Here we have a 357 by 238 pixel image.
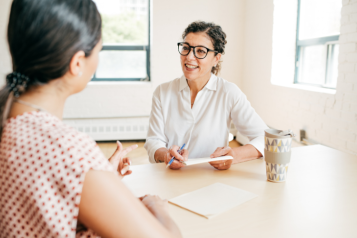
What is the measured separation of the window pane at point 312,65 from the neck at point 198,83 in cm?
179

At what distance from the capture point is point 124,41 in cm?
437

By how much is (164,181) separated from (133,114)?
3.18 m

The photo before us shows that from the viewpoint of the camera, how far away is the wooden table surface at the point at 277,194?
880mm

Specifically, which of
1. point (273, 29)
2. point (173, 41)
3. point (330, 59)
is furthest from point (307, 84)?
point (173, 41)

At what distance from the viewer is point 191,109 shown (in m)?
1.79

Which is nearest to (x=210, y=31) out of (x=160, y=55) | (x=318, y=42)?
(x=318, y=42)

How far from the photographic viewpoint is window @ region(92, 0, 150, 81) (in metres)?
4.27

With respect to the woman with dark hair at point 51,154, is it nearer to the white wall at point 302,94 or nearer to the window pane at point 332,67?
the white wall at point 302,94

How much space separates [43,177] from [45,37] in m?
0.26

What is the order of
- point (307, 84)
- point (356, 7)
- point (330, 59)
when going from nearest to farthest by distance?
point (356, 7) < point (330, 59) < point (307, 84)

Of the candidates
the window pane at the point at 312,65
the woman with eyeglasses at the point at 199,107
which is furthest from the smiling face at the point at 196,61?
the window pane at the point at 312,65

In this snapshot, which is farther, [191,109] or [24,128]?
[191,109]

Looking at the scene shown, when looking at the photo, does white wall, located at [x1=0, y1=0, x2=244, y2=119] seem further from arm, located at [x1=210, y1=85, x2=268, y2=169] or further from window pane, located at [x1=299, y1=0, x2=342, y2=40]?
arm, located at [x1=210, y1=85, x2=268, y2=169]

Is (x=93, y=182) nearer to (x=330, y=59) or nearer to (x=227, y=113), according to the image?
(x=227, y=113)
